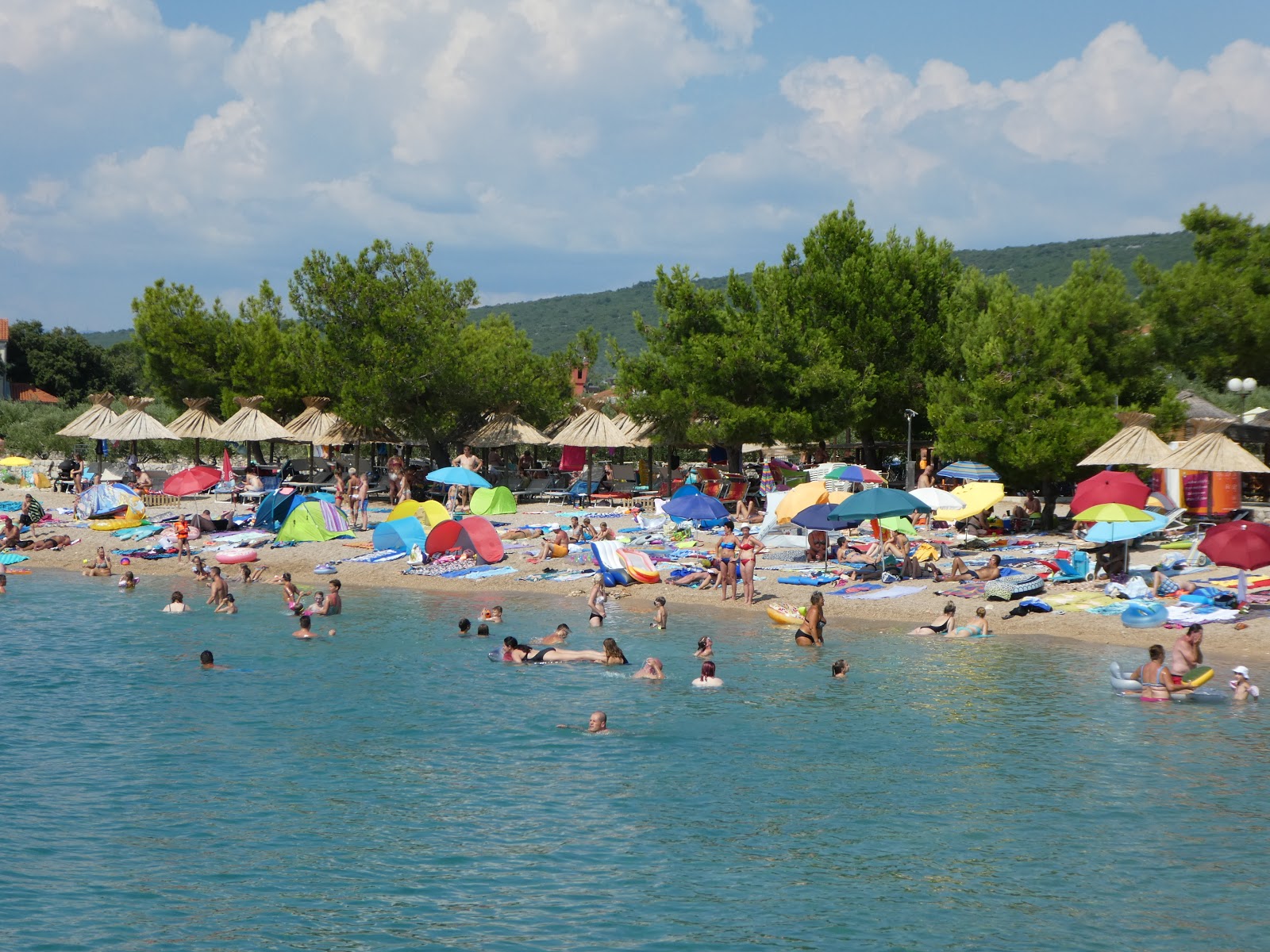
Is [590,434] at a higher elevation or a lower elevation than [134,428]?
lower

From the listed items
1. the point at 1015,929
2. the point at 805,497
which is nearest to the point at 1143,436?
the point at 805,497

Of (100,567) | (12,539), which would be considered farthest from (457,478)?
(12,539)

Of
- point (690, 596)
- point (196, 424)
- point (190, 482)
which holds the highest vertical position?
point (196, 424)

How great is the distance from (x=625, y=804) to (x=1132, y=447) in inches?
740

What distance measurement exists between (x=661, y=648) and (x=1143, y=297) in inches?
858

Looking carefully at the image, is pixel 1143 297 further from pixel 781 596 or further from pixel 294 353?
pixel 294 353

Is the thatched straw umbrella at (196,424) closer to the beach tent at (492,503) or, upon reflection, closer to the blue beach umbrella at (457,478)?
the blue beach umbrella at (457,478)

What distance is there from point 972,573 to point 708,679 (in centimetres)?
936

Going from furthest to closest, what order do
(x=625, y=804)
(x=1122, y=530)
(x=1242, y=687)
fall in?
(x=1122, y=530) → (x=1242, y=687) → (x=625, y=804)

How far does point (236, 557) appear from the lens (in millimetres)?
31203

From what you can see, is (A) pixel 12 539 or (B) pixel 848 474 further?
(A) pixel 12 539

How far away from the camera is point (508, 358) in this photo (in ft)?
137

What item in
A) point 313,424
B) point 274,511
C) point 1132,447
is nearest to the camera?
point 1132,447

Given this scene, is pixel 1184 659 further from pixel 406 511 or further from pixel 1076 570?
pixel 406 511
